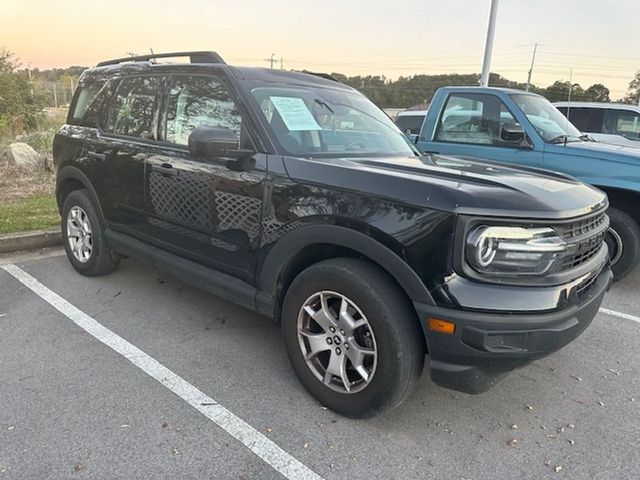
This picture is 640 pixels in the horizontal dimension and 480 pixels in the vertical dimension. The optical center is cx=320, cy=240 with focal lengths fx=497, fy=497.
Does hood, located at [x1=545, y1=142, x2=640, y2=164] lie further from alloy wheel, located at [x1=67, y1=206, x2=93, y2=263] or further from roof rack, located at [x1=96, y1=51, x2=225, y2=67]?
alloy wheel, located at [x1=67, y1=206, x2=93, y2=263]

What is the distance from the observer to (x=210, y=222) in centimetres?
323

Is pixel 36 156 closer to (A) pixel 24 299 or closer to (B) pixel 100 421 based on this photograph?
(A) pixel 24 299

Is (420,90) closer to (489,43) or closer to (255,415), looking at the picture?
(489,43)

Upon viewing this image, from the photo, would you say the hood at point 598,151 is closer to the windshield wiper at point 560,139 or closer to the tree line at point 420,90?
the windshield wiper at point 560,139

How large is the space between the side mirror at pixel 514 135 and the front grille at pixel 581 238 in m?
2.44

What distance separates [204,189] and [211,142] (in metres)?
0.49

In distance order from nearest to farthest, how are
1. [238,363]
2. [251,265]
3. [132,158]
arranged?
[251,265] → [238,363] → [132,158]

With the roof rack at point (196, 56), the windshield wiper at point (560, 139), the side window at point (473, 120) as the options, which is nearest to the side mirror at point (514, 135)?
the side window at point (473, 120)

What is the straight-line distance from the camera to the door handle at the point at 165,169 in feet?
11.3

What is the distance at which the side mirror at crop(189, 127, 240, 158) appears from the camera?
281 cm

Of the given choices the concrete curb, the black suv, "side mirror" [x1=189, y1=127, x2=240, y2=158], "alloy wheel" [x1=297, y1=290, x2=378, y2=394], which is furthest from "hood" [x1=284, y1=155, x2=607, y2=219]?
the concrete curb

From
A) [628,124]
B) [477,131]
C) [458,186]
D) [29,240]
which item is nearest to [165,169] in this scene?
[458,186]

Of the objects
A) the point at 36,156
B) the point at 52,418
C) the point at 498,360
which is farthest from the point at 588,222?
the point at 36,156

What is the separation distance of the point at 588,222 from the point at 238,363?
224 cm
